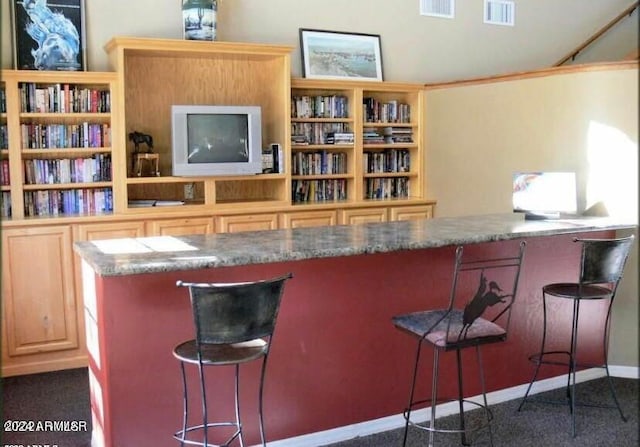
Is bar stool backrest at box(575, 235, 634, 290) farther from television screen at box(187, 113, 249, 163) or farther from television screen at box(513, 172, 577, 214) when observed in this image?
television screen at box(187, 113, 249, 163)

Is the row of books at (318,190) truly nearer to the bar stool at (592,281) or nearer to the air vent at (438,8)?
the air vent at (438,8)

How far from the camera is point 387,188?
5855 mm

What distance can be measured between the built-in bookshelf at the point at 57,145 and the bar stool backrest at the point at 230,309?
2.54 metres

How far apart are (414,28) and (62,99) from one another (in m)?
3.21

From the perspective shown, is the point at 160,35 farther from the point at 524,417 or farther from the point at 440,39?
the point at 524,417

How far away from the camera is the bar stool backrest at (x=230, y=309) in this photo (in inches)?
86.6

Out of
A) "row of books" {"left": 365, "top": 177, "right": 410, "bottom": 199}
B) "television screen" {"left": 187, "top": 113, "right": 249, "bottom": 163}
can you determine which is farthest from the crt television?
"row of books" {"left": 365, "top": 177, "right": 410, "bottom": 199}

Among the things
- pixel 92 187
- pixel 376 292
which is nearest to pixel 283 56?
pixel 92 187

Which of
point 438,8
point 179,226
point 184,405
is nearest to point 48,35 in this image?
point 179,226

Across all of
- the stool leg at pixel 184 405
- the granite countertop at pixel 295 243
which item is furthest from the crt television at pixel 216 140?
the stool leg at pixel 184 405

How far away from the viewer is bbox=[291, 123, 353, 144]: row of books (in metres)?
5.37

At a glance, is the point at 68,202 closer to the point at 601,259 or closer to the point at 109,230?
the point at 109,230

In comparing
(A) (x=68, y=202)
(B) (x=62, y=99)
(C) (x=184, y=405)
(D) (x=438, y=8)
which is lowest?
(C) (x=184, y=405)

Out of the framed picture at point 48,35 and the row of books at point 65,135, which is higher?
the framed picture at point 48,35
